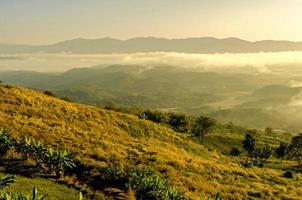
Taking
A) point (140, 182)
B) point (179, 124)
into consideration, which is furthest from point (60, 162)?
point (179, 124)

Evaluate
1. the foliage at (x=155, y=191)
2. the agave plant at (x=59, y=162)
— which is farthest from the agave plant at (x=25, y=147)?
the foliage at (x=155, y=191)

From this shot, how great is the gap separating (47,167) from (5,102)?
37.5m

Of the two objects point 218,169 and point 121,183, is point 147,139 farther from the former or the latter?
point 121,183

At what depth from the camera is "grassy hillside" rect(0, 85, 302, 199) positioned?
54.8 m

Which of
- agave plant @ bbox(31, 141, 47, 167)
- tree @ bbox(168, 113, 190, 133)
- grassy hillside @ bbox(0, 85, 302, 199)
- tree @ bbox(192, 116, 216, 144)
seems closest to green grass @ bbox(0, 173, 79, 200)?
agave plant @ bbox(31, 141, 47, 167)

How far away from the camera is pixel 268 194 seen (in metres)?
56.3

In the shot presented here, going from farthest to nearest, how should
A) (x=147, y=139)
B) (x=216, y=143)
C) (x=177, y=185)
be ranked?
(x=216, y=143) → (x=147, y=139) → (x=177, y=185)

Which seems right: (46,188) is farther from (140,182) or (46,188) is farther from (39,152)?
(140,182)

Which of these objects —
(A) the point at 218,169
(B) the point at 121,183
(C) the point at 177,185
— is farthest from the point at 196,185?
(A) the point at 218,169

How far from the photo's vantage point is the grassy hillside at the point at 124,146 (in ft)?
180

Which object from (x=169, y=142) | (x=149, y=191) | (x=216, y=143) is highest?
(x=149, y=191)

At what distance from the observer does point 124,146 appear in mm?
68125

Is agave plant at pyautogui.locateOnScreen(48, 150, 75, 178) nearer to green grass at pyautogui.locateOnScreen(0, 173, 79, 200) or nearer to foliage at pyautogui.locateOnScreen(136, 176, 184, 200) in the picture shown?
green grass at pyautogui.locateOnScreen(0, 173, 79, 200)

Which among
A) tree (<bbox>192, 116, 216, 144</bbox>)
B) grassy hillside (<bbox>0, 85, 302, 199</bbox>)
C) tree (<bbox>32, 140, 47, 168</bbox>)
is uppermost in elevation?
tree (<bbox>32, 140, 47, 168</bbox>)
